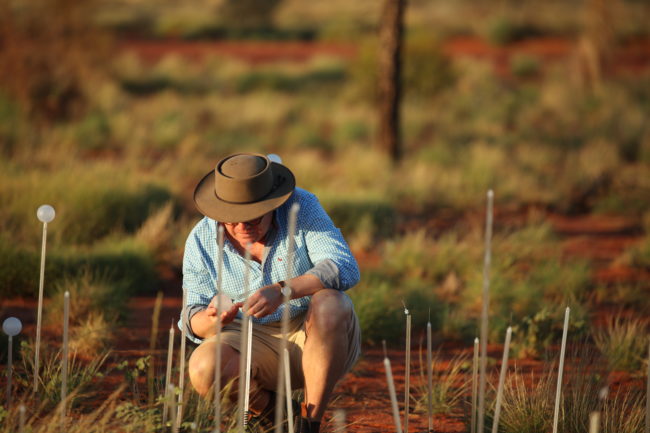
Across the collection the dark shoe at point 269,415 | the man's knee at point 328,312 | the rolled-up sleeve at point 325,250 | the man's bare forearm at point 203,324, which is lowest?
the dark shoe at point 269,415

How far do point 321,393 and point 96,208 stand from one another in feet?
14.4

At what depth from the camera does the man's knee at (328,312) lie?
311 cm

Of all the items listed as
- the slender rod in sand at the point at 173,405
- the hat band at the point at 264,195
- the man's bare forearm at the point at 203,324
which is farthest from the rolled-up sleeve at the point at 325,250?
the slender rod in sand at the point at 173,405

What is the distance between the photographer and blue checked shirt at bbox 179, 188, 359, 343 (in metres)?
3.32

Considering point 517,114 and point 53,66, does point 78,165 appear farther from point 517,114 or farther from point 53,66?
point 517,114

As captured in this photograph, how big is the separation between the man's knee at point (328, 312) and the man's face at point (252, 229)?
350 millimetres

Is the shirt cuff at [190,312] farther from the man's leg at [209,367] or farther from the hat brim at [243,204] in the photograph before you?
the hat brim at [243,204]

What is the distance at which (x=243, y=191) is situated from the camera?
318 centimetres

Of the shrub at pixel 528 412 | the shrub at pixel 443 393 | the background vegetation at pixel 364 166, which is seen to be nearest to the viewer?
the shrub at pixel 528 412

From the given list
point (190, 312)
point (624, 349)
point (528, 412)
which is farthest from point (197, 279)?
point (624, 349)

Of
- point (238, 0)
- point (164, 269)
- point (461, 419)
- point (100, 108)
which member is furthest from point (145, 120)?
point (238, 0)

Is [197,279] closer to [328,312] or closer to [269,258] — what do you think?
[269,258]

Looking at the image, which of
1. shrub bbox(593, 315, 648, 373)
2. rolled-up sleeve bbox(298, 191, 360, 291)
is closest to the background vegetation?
shrub bbox(593, 315, 648, 373)

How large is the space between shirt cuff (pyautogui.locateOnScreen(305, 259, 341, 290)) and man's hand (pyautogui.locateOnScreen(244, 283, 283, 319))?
21 centimetres
